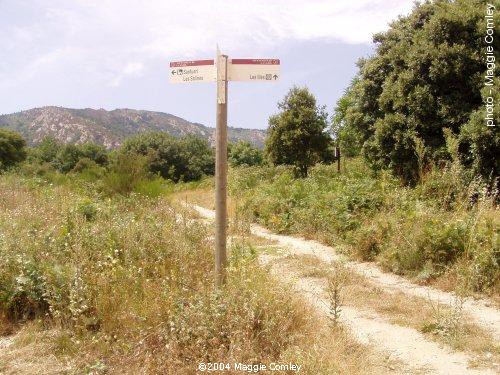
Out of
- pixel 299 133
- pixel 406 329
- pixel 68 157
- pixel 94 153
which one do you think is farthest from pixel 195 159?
pixel 406 329

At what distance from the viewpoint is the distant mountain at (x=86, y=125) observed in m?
119

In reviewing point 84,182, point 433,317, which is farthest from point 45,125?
point 433,317

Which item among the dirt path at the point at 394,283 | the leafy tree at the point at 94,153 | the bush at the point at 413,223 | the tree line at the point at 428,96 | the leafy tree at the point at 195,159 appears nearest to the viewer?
the dirt path at the point at 394,283

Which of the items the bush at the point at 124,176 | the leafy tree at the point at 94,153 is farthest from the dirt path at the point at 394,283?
the leafy tree at the point at 94,153

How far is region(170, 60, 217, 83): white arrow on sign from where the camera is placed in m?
3.73

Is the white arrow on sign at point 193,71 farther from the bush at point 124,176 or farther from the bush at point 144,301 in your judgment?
the bush at point 124,176

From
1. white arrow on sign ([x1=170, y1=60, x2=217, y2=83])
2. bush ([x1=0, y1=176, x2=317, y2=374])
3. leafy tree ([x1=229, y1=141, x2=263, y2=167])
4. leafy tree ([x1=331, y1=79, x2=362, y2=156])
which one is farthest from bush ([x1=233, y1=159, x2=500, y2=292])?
leafy tree ([x1=229, y1=141, x2=263, y2=167])

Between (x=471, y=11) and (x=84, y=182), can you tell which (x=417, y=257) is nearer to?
(x=471, y=11)

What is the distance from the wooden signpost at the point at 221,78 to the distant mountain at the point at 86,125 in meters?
105

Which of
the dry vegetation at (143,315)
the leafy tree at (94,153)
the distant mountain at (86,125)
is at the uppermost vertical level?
the distant mountain at (86,125)

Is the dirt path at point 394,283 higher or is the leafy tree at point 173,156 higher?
the leafy tree at point 173,156

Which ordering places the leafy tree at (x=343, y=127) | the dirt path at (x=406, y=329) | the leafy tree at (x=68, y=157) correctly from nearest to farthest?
the dirt path at (x=406, y=329)
the leafy tree at (x=343, y=127)
the leafy tree at (x=68, y=157)

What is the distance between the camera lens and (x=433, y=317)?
14.3 ft

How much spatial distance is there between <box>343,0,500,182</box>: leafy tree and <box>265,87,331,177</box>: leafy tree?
27.9ft
